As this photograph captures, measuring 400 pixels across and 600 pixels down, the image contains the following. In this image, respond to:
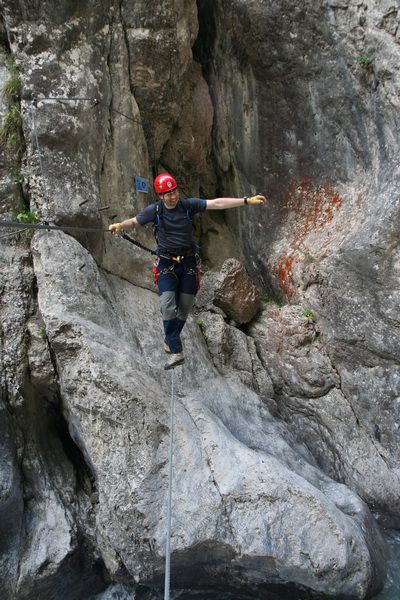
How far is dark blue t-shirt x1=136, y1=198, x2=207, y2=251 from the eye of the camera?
20.3ft

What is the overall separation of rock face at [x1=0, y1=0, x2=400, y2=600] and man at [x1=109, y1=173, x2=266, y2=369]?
0.65m

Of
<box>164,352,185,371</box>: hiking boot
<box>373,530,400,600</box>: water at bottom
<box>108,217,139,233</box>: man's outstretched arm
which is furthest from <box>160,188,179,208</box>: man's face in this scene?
<box>373,530,400,600</box>: water at bottom

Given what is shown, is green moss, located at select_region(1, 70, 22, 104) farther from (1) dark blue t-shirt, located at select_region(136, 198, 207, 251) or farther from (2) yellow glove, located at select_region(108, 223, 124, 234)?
(1) dark blue t-shirt, located at select_region(136, 198, 207, 251)

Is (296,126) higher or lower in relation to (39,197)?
higher

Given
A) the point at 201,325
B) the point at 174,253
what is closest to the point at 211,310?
the point at 201,325

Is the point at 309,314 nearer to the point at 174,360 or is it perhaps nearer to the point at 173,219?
the point at 174,360

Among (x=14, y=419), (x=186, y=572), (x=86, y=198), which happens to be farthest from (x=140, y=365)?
(x=86, y=198)

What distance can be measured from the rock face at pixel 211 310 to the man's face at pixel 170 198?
1658 millimetres

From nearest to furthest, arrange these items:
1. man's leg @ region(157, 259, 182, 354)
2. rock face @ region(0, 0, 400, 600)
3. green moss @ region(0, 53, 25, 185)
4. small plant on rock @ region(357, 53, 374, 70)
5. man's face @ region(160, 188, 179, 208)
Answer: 1. rock face @ region(0, 0, 400, 600)
2. man's face @ region(160, 188, 179, 208)
3. man's leg @ region(157, 259, 182, 354)
4. green moss @ region(0, 53, 25, 185)
5. small plant on rock @ region(357, 53, 374, 70)

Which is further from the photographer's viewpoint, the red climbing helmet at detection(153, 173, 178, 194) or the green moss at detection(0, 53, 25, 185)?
the green moss at detection(0, 53, 25, 185)

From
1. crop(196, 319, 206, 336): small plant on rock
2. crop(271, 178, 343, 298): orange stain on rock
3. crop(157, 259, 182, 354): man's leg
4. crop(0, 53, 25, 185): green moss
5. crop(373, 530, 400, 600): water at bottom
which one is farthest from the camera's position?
crop(271, 178, 343, 298): orange stain on rock

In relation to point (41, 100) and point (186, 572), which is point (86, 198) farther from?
point (186, 572)

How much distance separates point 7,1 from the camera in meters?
7.57

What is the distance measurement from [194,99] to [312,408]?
6.32m
